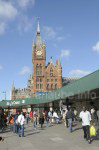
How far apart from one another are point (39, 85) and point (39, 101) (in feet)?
188

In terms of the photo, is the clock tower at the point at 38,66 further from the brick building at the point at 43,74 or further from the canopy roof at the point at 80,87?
the canopy roof at the point at 80,87

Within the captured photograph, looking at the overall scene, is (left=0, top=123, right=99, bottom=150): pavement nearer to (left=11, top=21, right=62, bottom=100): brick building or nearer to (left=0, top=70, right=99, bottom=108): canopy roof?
(left=0, top=70, right=99, bottom=108): canopy roof

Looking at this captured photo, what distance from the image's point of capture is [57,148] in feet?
30.3

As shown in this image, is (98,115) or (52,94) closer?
(98,115)

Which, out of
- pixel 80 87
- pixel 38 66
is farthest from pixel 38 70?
pixel 80 87

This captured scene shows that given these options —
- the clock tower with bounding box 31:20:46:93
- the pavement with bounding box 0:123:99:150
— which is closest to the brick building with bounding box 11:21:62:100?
the clock tower with bounding box 31:20:46:93

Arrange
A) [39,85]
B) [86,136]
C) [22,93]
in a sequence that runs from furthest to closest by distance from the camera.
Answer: [22,93] → [39,85] → [86,136]

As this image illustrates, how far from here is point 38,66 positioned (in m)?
95.6

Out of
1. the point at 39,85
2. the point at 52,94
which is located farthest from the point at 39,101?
the point at 39,85

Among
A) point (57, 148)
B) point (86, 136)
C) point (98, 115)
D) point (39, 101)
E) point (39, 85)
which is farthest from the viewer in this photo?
point (39, 85)

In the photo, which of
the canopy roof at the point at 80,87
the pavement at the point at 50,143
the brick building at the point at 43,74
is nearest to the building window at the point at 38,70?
the brick building at the point at 43,74

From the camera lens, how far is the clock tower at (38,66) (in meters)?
92.6

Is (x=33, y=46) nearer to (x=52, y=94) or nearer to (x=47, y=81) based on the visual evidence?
(x=47, y=81)

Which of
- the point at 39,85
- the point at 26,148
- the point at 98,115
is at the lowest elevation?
the point at 26,148
